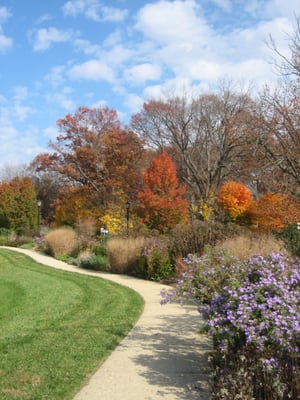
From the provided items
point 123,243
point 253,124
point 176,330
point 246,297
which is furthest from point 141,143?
point 246,297

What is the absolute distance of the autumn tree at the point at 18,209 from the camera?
1213 inches

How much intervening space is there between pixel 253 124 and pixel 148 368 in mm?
12053

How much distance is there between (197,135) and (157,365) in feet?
98.0

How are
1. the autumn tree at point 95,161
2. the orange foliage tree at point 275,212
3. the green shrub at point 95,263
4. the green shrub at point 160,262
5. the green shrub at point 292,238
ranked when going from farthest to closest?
1. the autumn tree at point 95,161
2. the green shrub at point 95,263
3. the orange foliage tree at point 275,212
4. the green shrub at point 160,262
5. the green shrub at point 292,238

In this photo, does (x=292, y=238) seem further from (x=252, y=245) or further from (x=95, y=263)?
(x=95, y=263)

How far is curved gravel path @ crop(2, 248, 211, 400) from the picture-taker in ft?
12.7

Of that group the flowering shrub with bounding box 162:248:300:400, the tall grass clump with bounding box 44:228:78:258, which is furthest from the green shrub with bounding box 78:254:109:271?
the flowering shrub with bounding box 162:248:300:400

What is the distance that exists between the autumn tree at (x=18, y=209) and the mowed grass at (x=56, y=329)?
65.1ft

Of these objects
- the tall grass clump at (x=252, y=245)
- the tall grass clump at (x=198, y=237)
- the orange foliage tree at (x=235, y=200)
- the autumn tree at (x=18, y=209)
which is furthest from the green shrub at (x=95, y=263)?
the autumn tree at (x=18, y=209)

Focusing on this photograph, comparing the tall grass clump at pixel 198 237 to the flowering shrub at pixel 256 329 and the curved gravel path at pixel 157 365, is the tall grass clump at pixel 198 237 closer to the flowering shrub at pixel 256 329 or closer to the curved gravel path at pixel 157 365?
the curved gravel path at pixel 157 365

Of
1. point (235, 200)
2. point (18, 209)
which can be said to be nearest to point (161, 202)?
point (235, 200)

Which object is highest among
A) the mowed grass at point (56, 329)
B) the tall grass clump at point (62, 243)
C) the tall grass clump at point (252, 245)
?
A: the tall grass clump at point (252, 245)

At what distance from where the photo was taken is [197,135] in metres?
33.4

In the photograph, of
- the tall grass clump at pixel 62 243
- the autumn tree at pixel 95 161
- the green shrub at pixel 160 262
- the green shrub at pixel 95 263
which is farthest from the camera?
the autumn tree at pixel 95 161
